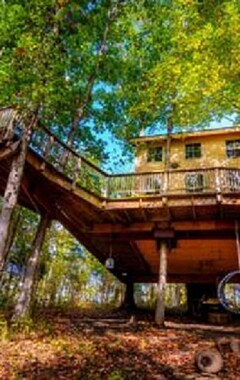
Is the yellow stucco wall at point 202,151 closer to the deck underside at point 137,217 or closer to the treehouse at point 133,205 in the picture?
the treehouse at point 133,205

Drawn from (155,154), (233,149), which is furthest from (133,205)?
(233,149)

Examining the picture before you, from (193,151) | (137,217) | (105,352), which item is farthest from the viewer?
(193,151)

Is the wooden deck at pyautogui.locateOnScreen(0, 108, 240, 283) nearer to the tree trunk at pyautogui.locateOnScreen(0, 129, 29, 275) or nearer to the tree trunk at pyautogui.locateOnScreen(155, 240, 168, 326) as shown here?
the tree trunk at pyautogui.locateOnScreen(0, 129, 29, 275)

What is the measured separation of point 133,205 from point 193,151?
41.3ft

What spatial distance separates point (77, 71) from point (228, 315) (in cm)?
1363

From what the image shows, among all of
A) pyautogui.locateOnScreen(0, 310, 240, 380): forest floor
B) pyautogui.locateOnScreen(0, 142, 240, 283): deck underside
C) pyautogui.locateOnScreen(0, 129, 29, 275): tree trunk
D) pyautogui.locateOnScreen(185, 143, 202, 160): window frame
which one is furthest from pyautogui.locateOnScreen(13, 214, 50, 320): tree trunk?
pyautogui.locateOnScreen(185, 143, 202, 160): window frame

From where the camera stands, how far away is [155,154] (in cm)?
2591

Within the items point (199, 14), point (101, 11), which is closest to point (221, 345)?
point (101, 11)

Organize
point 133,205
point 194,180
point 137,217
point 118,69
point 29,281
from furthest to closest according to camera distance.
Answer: point 118,69, point 194,180, point 137,217, point 133,205, point 29,281

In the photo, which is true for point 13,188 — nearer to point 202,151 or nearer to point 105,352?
point 105,352

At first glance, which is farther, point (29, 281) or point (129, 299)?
point (129, 299)

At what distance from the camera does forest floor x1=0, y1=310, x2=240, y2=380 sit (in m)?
7.37

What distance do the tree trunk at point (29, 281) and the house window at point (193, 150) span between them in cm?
1396

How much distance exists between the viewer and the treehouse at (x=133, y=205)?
41.9 feet
